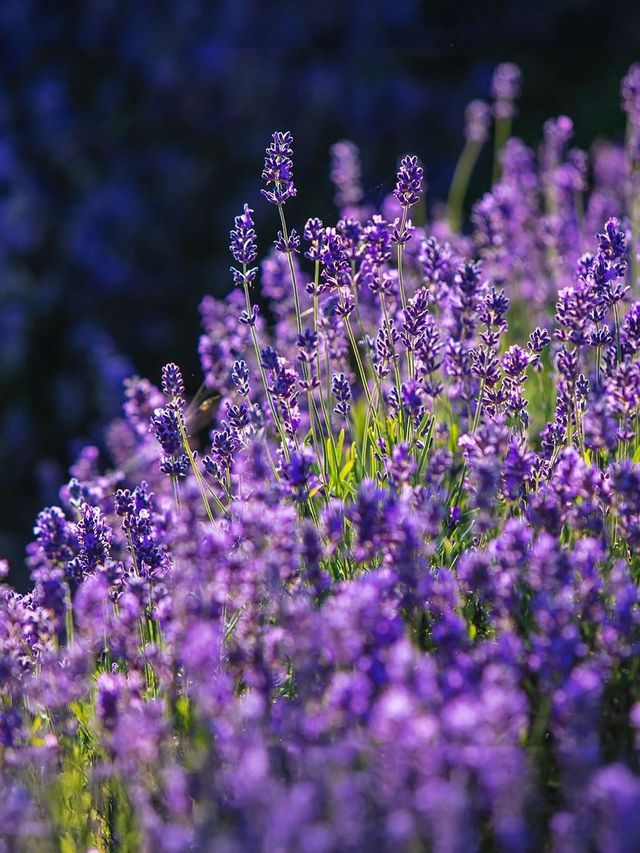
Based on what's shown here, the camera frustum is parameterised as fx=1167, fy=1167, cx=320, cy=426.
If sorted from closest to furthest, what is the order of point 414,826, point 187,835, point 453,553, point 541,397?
1. point 414,826
2. point 187,835
3. point 453,553
4. point 541,397

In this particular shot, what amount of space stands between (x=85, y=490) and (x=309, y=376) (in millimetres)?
777

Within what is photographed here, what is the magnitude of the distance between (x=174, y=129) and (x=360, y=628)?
6.10 meters

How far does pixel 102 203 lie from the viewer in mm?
7043

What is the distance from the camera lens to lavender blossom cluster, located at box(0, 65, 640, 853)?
1648 mm

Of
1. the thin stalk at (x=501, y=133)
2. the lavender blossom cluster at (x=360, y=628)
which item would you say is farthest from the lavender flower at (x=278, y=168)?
the thin stalk at (x=501, y=133)

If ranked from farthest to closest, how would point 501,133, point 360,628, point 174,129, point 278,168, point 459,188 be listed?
point 501,133 < point 174,129 < point 459,188 < point 278,168 < point 360,628

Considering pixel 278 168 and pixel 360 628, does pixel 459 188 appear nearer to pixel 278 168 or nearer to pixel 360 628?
pixel 278 168

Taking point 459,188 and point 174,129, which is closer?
point 459,188

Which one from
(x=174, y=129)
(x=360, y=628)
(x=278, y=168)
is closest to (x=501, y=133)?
(x=174, y=129)

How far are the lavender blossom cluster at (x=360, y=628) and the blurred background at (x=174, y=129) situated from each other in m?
3.52

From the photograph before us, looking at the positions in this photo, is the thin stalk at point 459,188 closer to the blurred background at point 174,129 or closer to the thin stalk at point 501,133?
the thin stalk at point 501,133

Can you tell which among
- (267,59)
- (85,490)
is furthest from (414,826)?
(267,59)

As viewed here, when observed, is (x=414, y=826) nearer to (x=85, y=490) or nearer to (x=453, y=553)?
(x=453, y=553)

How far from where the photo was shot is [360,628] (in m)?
1.85
